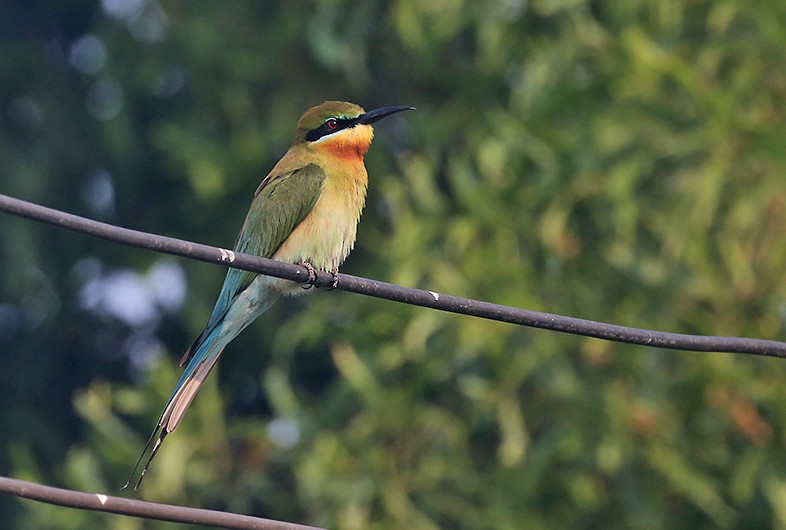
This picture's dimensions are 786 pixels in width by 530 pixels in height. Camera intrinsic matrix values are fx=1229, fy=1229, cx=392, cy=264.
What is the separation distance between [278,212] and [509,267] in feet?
4.34

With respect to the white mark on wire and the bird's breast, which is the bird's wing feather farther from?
the white mark on wire

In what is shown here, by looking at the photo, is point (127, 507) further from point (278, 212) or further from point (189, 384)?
point (278, 212)

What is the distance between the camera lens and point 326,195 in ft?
11.0

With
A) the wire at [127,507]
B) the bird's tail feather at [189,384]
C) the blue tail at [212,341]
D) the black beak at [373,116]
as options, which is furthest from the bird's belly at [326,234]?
the wire at [127,507]

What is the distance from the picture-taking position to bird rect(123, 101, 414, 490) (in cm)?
323

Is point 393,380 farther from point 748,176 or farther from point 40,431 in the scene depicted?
point 40,431

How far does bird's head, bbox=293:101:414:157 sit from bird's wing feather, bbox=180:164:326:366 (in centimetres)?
11

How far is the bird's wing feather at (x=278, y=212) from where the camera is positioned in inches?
130

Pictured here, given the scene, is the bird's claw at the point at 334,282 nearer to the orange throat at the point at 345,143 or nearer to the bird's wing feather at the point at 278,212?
the bird's wing feather at the point at 278,212

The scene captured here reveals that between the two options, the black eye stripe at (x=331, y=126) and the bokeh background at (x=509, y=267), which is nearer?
the black eye stripe at (x=331, y=126)

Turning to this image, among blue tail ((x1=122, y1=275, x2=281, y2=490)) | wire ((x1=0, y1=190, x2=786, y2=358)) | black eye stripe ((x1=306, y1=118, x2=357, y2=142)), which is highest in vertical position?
black eye stripe ((x1=306, y1=118, x2=357, y2=142))

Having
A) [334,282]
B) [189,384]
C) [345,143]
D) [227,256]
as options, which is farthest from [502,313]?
[345,143]

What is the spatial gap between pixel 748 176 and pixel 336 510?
194 centimetres

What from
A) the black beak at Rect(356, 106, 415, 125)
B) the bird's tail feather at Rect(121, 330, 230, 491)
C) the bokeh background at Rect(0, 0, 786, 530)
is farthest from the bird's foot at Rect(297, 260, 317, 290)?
the bokeh background at Rect(0, 0, 786, 530)
